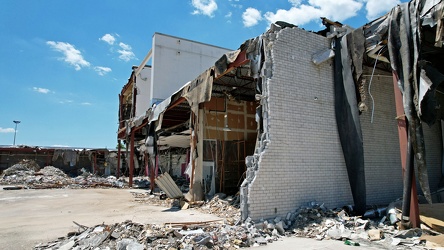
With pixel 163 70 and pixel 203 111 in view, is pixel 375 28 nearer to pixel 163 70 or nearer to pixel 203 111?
pixel 203 111

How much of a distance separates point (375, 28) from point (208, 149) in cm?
700

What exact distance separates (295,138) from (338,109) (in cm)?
153

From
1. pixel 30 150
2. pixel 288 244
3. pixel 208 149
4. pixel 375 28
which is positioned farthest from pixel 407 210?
pixel 30 150

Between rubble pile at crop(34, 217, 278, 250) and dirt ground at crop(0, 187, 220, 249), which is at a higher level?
rubble pile at crop(34, 217, 278, 250)

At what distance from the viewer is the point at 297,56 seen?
7.20 m

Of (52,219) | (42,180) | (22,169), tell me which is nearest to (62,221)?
(52,219)

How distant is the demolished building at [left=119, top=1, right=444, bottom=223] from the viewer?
5.41 metres

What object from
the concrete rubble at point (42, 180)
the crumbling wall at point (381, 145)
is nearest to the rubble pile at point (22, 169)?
the concrete rubble at point (42, 180)

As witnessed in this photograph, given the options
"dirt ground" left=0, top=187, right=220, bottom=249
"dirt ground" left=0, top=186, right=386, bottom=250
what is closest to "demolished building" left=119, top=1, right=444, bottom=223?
"dirt ground" left=0, top=186, right=386, bottom=250

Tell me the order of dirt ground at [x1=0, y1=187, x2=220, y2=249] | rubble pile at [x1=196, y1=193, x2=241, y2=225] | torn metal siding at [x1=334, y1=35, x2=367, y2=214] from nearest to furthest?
dirt ground at [x1=0, y1=187, x2=220, y2=249]
torn metal siding at [x1=334, y1=35, x2=367, y2=214]
rubble pile at [x1=196, y1=193, x2=241, y2=225]

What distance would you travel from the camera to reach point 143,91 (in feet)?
67.5

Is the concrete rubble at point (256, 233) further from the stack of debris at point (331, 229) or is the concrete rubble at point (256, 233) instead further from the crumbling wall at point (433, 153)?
the crumbling wall at point (433, 153)

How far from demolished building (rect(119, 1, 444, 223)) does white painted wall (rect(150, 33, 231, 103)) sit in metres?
8.07

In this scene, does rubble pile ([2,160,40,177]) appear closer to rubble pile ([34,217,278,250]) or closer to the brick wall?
rubble pile ([34,217,278,250])
